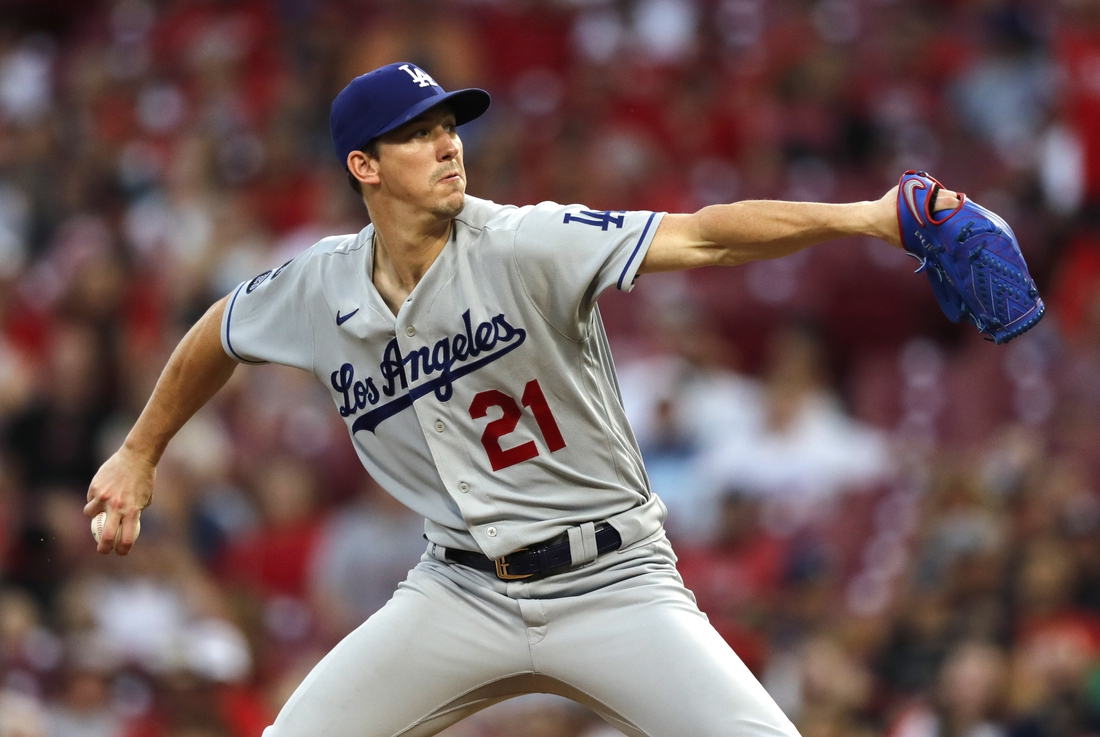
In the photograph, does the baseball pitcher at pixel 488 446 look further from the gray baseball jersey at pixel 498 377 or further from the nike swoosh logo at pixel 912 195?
the nike swoosh logo at pixel 912 195

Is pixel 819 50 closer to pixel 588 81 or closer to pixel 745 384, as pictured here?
pixel 588 81

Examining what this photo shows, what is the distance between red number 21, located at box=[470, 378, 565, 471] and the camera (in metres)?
3.83

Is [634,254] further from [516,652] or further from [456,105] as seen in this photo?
[516,652]

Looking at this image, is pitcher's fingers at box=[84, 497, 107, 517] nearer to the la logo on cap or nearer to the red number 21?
the red number 21

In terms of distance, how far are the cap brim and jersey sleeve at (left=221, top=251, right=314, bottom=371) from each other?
1.59 feet

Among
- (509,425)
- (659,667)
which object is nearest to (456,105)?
(509,425)

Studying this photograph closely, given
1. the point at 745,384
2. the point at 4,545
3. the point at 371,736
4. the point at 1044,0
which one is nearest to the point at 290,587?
the point at 4,545

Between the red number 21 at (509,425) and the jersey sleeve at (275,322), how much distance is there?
523mm

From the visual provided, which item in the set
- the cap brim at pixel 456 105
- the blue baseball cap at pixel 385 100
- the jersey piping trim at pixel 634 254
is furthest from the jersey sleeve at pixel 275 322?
the jersey piping trim at pixel 634 254

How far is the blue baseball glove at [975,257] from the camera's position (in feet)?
10.8

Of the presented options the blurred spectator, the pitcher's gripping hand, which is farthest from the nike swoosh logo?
the blurred spectator

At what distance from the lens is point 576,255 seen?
12.0 ft

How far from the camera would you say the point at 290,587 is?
8.12m

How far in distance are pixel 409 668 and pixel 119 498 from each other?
3.07 ft
